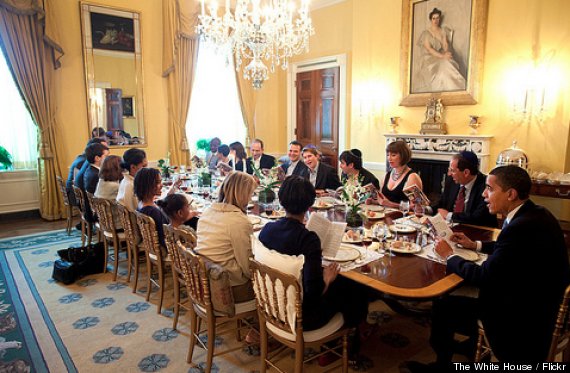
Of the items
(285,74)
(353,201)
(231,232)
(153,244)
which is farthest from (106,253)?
(285,74)

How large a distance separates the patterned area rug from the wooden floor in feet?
5.87

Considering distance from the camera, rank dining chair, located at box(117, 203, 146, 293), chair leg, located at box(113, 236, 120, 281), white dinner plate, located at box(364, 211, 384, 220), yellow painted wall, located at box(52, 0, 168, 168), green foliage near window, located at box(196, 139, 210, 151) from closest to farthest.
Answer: white dinner plate, located at box(364, 211, 384, 220) → dining chair, located at box(117, 203, 146, 293) → chair leg, located at box(113, 236, 120, 281) → yellow painted wall, located at box(52, 0, 168, 168) → green foliage near window, located at box(196, 139, 210, 151)

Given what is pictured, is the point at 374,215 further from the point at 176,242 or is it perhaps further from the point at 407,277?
the point at 176,242

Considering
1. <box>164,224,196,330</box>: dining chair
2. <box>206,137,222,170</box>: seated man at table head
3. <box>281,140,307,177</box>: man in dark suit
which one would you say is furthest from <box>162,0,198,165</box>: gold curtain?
<box>164,224,196,330</box>: dining chair

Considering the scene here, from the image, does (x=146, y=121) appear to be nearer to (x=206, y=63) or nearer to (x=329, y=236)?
(x=206, y=63)

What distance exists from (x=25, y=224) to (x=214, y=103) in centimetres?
379

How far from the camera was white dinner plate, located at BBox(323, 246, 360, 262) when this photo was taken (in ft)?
7.12

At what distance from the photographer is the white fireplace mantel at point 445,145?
5086mm

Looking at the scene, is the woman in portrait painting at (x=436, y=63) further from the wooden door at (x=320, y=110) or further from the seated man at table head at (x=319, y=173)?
the seated man at table head at (x=319, y=173)

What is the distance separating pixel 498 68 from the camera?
4914 millimetres

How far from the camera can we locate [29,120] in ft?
18.9

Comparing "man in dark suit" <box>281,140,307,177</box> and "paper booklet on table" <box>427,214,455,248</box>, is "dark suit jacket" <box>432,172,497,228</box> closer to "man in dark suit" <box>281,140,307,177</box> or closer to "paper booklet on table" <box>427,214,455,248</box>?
"paper booklet on table" <box>427,214,455,248</box>

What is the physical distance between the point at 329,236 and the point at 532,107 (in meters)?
3.94

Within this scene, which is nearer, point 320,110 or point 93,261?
point 93,261
